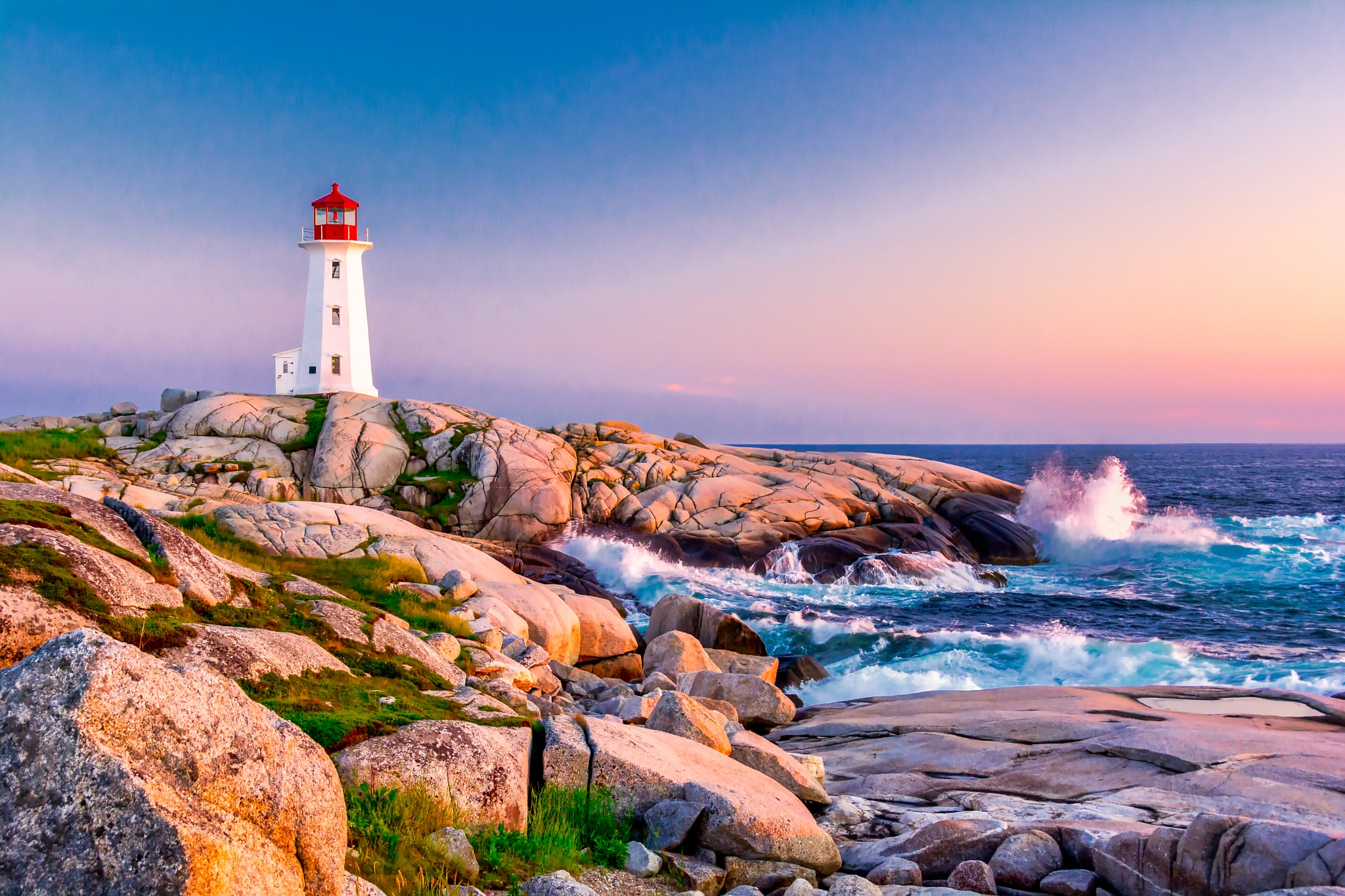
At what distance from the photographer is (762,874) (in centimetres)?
671

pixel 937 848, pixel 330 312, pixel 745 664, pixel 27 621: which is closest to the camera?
pixel 27 621

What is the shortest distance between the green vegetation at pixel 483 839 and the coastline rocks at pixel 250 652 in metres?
1.81

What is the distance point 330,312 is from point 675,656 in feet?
122

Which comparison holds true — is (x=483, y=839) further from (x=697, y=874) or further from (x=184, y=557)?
(x=184, y=557)

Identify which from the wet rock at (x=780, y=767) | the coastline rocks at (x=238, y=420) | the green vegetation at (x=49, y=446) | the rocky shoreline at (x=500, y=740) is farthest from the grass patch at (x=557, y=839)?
the coastline rocks at (x=238, y=420)

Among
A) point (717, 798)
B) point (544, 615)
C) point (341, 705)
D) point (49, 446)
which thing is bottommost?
point (544, 615)

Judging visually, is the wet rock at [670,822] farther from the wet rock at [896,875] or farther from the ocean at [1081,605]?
the ocean at [1081,605]

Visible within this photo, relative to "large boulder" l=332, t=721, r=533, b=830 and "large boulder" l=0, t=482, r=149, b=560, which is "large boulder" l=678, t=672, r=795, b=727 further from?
"large boulder" l=0, t=482, r=149, b=560

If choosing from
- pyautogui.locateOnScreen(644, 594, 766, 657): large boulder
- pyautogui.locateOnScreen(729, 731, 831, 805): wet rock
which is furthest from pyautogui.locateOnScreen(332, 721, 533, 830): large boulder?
pyautogui.locateOnScreen(644, 594, 766, 657): large boulder

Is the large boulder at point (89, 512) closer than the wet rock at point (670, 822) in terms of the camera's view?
No

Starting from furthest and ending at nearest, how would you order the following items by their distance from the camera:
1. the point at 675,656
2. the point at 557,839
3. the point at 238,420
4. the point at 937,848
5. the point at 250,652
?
the point at 238,420 → the point at 675,656 → the point at 937,848 → the point at 250,652 → the point at 557,839

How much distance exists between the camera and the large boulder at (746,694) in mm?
14812

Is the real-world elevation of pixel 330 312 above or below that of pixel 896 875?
above

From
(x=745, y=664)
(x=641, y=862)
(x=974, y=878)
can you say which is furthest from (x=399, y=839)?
(x=745, y=664)
